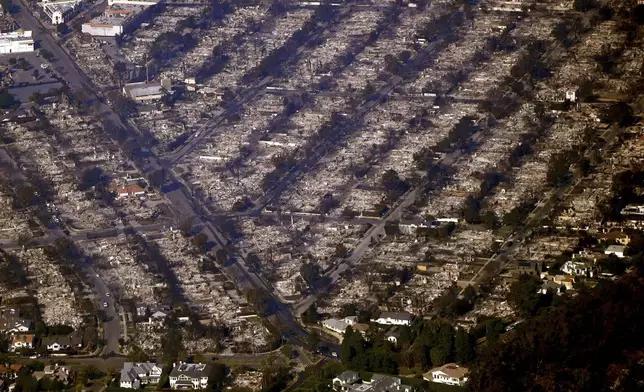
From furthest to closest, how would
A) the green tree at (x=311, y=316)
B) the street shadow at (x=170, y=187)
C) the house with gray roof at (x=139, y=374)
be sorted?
the street shadow at (x=170, y=187) → the green tree at (x=311, y=316) → the house with gray roof at (x=139, y=374)

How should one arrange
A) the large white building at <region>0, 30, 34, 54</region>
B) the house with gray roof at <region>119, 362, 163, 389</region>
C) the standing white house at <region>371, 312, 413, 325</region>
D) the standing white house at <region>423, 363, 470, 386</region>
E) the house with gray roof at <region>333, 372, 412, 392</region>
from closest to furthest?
the house with gray roof at <region>333, 372, 412, 392</region>, the standing white house at <region>423, 363, 470, 386</region>, the house with gray roof at <region>119, 362, 163, 389</region>, the standing white house at <region>371, 312, 413, 325</region>, the large white building at <region>0, 30, 34, 54</region>

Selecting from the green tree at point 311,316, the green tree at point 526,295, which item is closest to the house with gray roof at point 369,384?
the green tree at point 311,316

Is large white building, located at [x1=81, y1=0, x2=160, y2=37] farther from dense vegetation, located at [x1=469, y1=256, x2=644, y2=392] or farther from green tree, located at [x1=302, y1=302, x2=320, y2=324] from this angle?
dense vegetation, located at [x1=469, y1=256, x2=644, y2=392]

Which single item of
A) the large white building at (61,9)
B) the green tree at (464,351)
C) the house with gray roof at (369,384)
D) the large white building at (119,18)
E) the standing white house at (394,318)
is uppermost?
the green tree at (464,351)

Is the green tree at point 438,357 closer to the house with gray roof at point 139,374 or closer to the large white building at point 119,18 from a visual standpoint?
the house with gray roof at point 139,374

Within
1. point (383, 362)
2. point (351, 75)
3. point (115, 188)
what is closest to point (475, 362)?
point (383, 362)

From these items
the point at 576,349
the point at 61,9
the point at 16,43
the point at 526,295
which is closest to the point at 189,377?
the point at 526,295

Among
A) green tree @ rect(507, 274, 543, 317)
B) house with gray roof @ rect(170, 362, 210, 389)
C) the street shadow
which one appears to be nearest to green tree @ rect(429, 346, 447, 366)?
green tree @ rect(507, 274, 543, 317)
